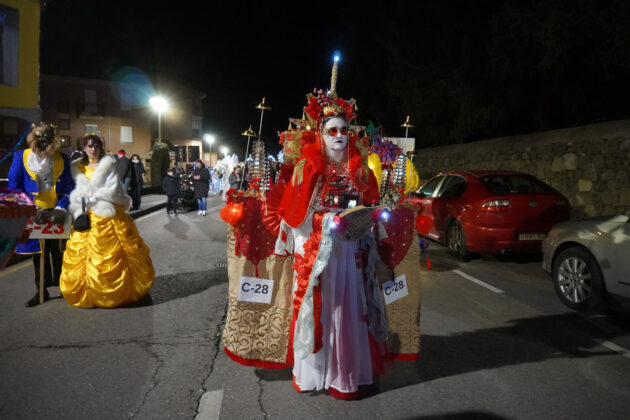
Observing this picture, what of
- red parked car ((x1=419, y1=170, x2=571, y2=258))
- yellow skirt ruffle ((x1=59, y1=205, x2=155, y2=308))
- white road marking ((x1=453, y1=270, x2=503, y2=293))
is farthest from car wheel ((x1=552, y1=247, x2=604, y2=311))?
yellow skirt ruffle ((x1=59, y1=205, x2=155, y2=308))

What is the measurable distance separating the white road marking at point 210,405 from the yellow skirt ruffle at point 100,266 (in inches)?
94.4

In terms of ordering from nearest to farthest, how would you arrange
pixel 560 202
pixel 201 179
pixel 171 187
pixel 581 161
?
pixel 560 202
pixel 581 161
pixel 171 187
pixel 201 179

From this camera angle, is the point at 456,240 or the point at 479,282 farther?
the point at 456,240

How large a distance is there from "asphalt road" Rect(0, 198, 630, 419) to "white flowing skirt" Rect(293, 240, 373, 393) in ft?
0.54

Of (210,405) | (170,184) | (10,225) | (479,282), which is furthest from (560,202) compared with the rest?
(170,184)

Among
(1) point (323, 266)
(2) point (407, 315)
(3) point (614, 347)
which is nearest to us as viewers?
(1) point (323, 266)

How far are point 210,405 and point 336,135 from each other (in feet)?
6.86

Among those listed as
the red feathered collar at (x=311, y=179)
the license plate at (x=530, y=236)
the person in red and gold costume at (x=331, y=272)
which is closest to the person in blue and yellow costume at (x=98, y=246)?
the person in red and gold costume at (x=331, y=272)

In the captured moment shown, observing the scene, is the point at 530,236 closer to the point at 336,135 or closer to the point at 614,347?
the point at 614,347

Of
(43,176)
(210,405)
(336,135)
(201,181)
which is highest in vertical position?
(336,135)

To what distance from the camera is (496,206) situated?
24.7ft

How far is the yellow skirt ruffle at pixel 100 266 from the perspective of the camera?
16.8 ft

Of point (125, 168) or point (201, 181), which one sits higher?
point (125, 168)

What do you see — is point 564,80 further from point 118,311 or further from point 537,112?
point 118,311
